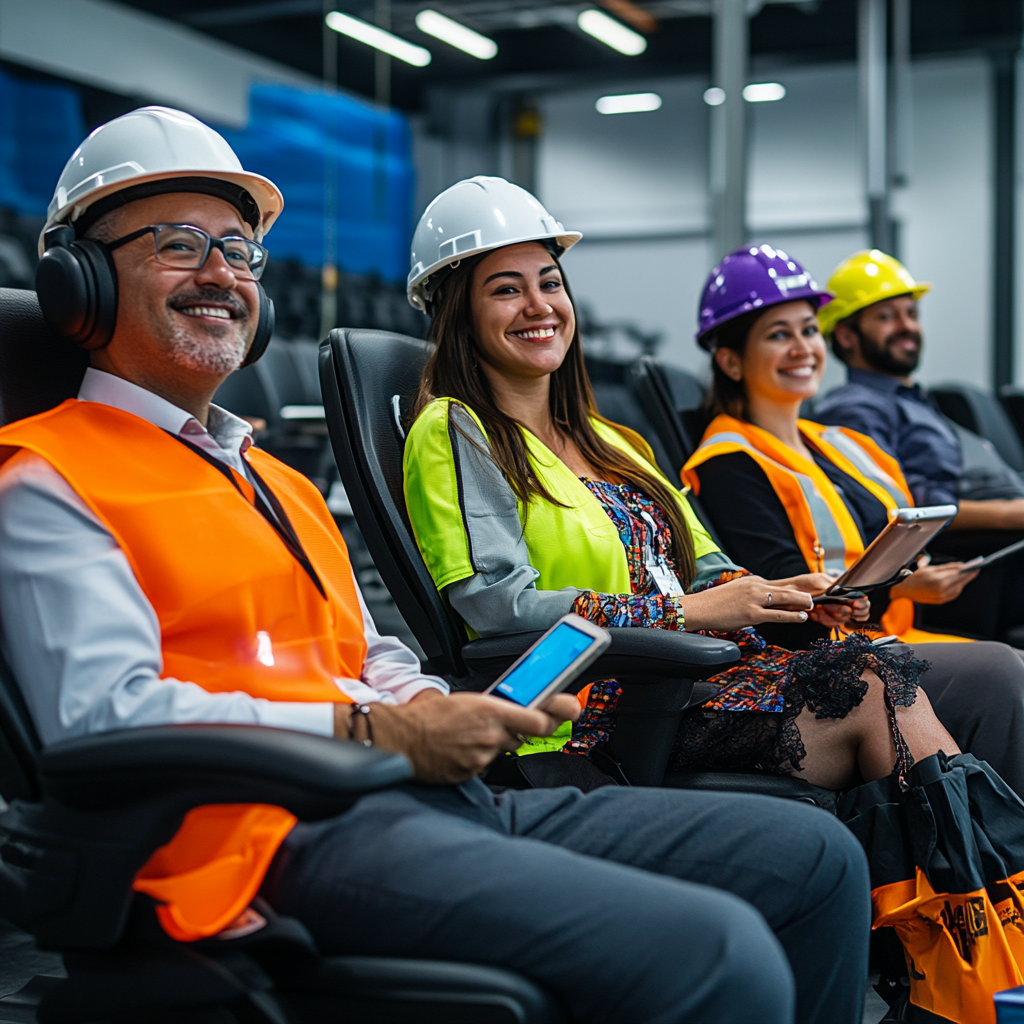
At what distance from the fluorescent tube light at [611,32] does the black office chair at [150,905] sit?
1084cm

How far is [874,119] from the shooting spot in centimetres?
687

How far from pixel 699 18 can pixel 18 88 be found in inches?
247

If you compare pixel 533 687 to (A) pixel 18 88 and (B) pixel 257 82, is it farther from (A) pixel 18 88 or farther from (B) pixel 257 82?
(B) pixel 257 82

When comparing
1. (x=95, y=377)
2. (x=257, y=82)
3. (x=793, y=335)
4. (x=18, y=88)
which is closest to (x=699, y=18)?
(x=257, y=82)

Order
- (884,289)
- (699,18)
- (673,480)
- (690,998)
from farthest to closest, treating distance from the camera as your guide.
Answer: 1. (699,18)
2. (884,289)
3. (673,480)
4. (690,998)

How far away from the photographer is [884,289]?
9.78 feet

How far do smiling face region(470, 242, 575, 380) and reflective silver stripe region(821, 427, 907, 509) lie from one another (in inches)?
37.0

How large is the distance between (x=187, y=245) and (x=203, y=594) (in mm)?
430

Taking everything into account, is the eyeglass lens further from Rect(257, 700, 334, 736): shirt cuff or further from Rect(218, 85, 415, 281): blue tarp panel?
Rect(218, 85, 415, 281): blue tarp panel

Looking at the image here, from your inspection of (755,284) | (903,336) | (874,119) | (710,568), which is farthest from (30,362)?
(874,119)

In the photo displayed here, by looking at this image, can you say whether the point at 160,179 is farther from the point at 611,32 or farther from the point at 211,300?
the point at 611,32

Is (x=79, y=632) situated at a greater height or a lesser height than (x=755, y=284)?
lesser

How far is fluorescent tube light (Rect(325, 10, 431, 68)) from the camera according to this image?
350 inches

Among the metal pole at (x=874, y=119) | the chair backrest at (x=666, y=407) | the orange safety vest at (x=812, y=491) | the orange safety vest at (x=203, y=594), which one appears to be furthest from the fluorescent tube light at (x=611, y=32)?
the orange safety vest at (x=203, y=594)
